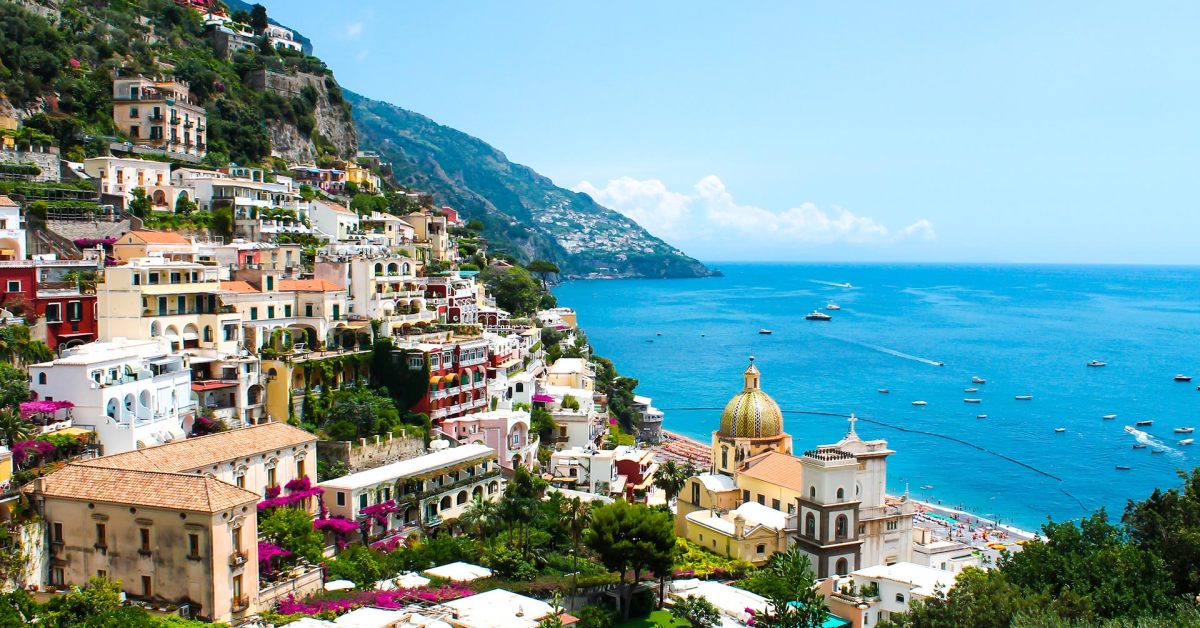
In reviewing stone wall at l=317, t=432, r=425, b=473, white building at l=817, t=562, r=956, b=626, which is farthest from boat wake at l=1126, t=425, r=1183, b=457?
stone wall at l=317, t=432, r=425, b=473

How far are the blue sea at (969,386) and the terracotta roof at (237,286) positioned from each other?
46.1 meters

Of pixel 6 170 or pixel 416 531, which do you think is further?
pixel 6 170

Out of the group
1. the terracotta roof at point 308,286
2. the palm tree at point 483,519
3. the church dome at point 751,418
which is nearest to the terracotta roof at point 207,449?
the palm tree at point 483,519

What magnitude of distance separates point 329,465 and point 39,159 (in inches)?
1158

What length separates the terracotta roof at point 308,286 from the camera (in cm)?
5038

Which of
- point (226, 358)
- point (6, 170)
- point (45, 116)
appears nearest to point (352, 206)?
point (45, 116)

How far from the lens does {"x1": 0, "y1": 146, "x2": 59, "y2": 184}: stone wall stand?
55.4 metres

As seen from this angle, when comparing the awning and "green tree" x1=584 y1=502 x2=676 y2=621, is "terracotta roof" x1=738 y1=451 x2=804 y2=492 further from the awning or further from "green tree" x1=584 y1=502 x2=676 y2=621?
the awning

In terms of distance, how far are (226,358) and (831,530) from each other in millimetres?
26941

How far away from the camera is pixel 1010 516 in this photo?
6500 cm

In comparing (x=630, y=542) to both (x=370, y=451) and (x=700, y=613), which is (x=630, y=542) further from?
(x=370, y=451)

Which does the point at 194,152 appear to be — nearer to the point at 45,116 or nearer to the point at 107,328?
the point at 45,116

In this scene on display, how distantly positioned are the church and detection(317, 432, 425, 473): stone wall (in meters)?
12.9

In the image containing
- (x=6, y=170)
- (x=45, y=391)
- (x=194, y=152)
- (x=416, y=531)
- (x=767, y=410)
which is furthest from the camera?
(x=194, y=152)
